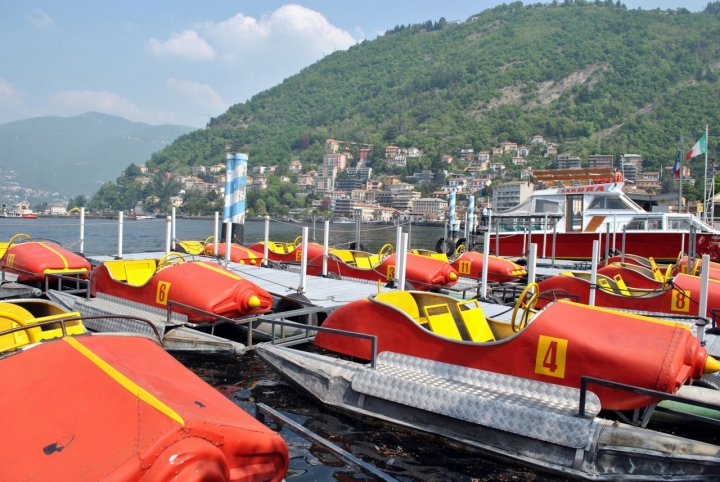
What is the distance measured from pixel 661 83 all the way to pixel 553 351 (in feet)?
658

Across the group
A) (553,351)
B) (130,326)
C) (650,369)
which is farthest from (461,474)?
(130,326)

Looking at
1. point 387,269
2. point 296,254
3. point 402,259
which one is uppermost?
point 402,259

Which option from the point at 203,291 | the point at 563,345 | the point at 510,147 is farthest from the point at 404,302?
the point at 510,147

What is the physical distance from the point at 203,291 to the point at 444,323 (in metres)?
4.22

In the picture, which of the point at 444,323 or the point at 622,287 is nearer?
the point at 444,323

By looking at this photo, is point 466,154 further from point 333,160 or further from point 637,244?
point 637,244

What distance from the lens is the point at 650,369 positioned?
538 centimetres

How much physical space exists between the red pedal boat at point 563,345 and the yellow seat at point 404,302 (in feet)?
0.58

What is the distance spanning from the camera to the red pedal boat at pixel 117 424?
9.80ft

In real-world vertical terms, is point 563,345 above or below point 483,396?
above

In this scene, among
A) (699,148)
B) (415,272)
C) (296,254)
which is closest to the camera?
(415,272)

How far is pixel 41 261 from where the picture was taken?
12805 mm

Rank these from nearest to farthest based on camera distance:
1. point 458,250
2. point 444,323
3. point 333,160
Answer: point 444,323
point 458,250
point 333,160

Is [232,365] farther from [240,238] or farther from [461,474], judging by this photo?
[240,238]
